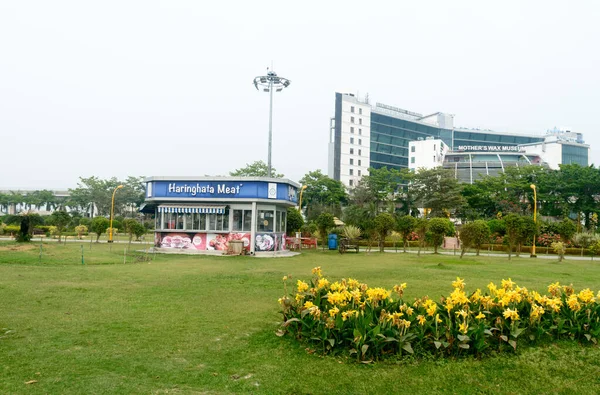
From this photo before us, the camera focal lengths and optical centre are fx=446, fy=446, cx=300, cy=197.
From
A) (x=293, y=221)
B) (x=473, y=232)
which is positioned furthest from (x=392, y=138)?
(x=473, y=232)

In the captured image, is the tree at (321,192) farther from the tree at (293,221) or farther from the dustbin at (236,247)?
the dustbin at (236,247)

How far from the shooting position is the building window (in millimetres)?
22250

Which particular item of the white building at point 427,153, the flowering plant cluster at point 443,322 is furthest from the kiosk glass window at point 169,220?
the white building at point 427,153

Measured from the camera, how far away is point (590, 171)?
145ft

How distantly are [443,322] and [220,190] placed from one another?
18.0 metres

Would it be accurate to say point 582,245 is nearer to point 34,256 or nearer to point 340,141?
point 34,256

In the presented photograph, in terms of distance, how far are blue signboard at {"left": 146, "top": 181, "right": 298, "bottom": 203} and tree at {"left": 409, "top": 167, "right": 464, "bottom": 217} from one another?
92.6ft

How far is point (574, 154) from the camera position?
306 ft

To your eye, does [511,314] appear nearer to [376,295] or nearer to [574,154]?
[376,295]

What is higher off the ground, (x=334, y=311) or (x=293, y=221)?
(x=293, y=221)

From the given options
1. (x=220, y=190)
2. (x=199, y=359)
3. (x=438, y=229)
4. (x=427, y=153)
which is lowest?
(x=199, y=359)

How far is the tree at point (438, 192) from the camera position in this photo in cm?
4684

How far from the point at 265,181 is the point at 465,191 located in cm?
3462

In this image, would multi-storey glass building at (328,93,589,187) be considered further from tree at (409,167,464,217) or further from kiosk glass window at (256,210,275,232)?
kiosk glass window at (256,210,275,232)
